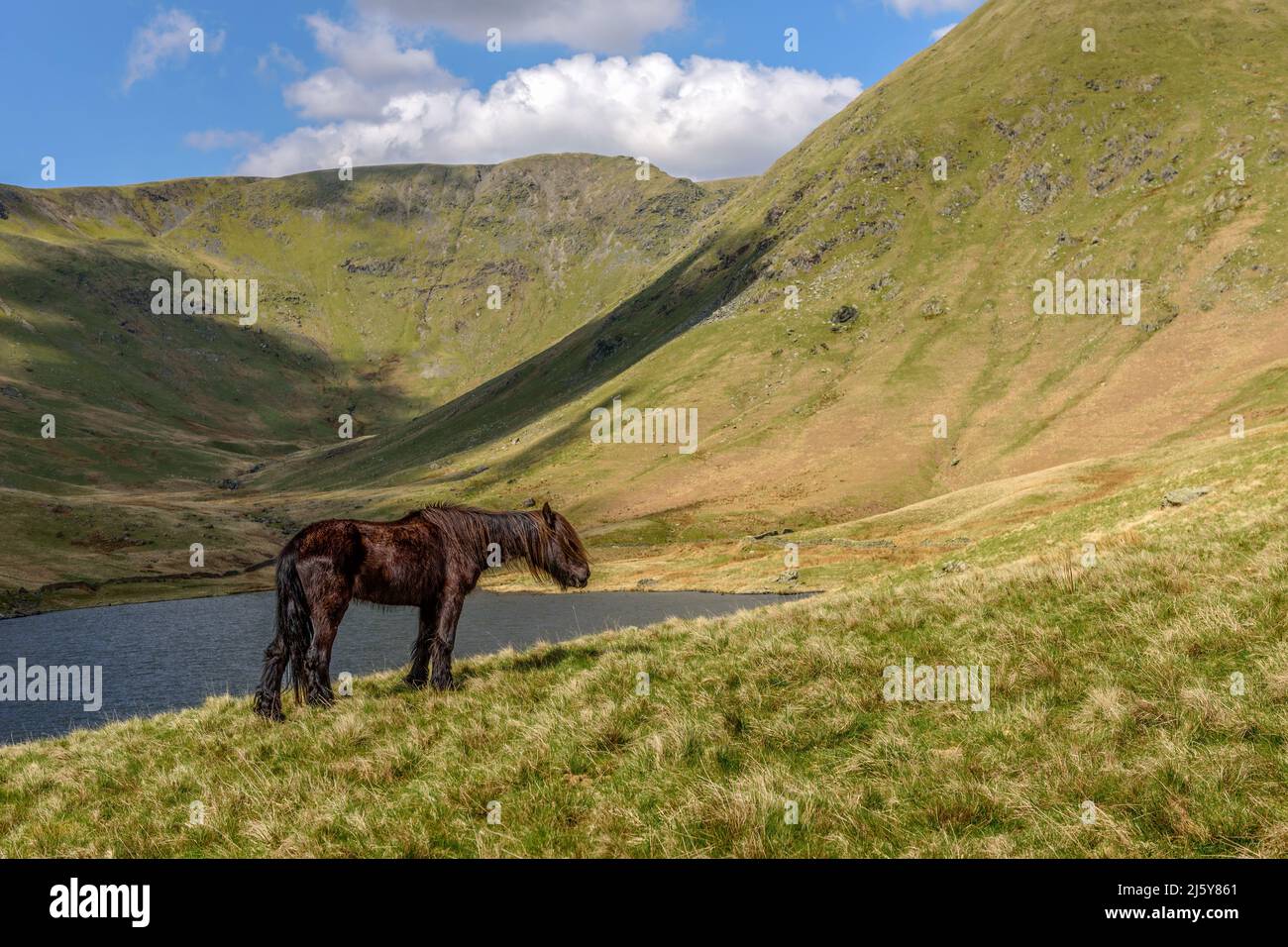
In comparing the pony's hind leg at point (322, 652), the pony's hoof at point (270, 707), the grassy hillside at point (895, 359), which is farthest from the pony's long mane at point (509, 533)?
the grassy hillside at point (895, 359)

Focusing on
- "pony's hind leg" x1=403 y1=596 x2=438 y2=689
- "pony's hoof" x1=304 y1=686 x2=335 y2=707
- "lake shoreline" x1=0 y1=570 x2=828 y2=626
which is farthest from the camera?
"lake shoreline" x1=0 y1=570 x2=828 y2=626

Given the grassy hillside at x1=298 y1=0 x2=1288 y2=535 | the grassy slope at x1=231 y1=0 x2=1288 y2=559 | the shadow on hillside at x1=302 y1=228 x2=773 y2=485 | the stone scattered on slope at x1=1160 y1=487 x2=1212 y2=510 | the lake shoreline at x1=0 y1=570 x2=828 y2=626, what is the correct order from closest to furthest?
1. the stone scattered on slope at x1=1160 y1=487 x2=1212 y2=510
2. the lake shoreline at x1=0 y1=570 x2=828 y2=626
3. the grassy slope at x1=231 y1=0 x2=1288 y2=559
4. the grassy hillside at x1=298 y1=0 x2=1288 y2=535
5. the shadow on hillside at x1=302 y1=228 x2=773 y2=485

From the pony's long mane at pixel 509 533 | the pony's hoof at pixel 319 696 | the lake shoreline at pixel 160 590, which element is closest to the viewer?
the pony's hoof at pixel 319 696

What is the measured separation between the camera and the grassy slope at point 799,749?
659 centimetres

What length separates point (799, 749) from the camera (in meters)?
8.80

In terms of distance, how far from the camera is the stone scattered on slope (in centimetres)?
3231

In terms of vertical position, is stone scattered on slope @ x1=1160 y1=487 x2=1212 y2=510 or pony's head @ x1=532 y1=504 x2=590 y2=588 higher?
stone scattered on slope @ x1=1160 y1=487 x2=1212 y2=510

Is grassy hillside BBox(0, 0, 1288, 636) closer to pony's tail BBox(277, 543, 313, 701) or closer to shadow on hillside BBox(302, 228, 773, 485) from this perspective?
shadow on hillside BBox(302, 228, 773, 485)

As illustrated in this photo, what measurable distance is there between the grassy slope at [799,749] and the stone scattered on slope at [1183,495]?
67.2ft

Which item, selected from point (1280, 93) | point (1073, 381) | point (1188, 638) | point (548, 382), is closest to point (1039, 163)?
point (1280, 93)

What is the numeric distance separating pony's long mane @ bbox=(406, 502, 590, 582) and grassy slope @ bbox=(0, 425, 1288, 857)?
1994 millimetres

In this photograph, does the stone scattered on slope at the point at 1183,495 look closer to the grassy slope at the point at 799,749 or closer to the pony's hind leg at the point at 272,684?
the grassy slope at the point at 799,749

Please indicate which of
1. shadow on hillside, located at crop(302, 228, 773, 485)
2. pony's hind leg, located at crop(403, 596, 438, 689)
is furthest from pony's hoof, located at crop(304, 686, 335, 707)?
shadow on hillside, located at crop(302, 228, 773, 485)

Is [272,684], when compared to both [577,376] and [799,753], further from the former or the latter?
[577,376]
